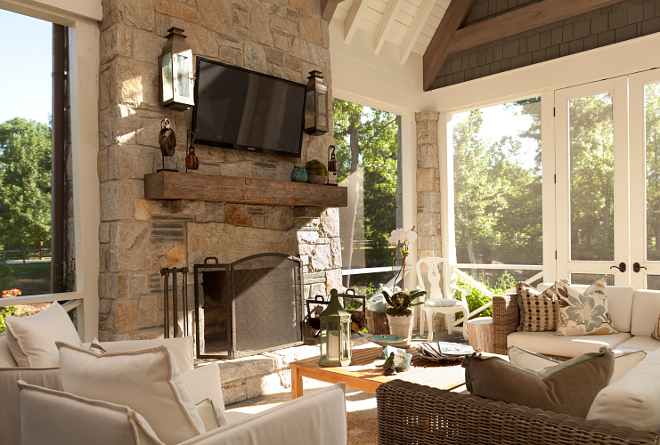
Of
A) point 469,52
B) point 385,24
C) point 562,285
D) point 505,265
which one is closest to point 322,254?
point 562,285

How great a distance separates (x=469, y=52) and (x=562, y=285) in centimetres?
313

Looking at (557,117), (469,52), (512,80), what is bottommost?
(557,117)

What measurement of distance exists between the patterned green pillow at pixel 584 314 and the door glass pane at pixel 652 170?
1.25 meters

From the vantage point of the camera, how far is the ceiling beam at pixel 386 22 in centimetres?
518

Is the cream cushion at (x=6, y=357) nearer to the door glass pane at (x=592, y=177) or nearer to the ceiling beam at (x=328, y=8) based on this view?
the ceiling beam at (x=328, y=8)

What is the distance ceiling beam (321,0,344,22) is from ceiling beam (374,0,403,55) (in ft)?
3.04

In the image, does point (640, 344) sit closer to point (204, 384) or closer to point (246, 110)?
point (204, 384)

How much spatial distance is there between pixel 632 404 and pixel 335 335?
1588 mm

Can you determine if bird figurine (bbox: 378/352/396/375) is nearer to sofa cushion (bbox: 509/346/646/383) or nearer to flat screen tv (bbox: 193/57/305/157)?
sofa cushion (bbox: 509/346/646/383)

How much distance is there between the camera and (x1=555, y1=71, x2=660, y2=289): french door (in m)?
4.45

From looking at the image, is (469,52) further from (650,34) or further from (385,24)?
(650,34)

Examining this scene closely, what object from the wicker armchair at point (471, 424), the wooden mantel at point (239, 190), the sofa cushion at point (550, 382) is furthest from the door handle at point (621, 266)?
the wicker armchair at point (471, 424)

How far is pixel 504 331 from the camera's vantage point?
366 cm

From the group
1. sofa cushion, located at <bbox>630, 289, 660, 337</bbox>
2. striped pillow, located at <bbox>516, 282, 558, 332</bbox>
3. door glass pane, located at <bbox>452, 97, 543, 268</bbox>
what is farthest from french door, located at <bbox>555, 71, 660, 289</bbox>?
striped pillow, located at <bbox>516, 282, 558, 332</bbox>
